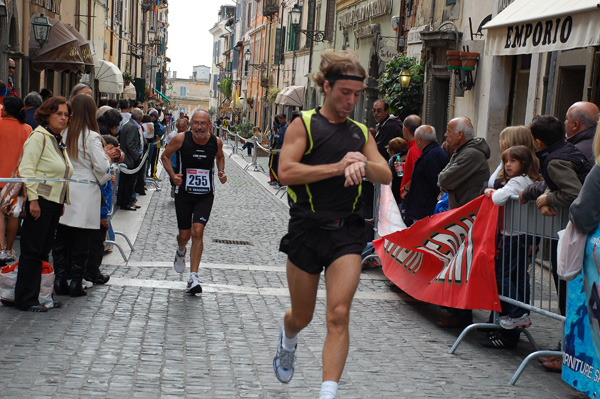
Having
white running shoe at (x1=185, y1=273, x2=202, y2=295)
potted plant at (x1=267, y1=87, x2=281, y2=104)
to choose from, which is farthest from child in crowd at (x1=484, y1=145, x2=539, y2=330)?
potted plant at (x1=267, y1=87, x2=281, y2=104)

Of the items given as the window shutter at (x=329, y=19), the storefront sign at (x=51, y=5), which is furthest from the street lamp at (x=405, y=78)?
the window shutter at (x=329, y=19)

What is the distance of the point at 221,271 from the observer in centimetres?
992

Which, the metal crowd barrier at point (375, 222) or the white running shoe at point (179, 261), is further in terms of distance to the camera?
the metal crowd barrier at point (375, 222)

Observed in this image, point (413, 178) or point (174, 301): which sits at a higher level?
point (413, 178)

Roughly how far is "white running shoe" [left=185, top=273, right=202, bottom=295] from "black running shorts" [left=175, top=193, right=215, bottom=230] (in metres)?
0.62

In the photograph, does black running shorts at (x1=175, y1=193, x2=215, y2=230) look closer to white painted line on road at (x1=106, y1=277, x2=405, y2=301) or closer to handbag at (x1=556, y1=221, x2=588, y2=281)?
white painted line on road at (x1=106, y1=277, x2=405, y2=301)

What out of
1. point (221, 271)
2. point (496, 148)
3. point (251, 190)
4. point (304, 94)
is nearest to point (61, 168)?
point (221, 271)

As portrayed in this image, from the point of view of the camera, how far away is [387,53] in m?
23.9

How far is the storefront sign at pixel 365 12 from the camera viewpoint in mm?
24766

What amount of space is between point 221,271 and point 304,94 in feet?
99.5

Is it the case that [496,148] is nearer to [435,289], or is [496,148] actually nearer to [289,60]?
[435,289]

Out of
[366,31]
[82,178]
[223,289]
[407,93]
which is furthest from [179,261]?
[366,31]

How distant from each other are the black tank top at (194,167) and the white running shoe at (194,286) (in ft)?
2.90

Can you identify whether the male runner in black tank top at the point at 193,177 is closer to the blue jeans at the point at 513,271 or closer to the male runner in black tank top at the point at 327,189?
the blue jeans at the point at 513,271
